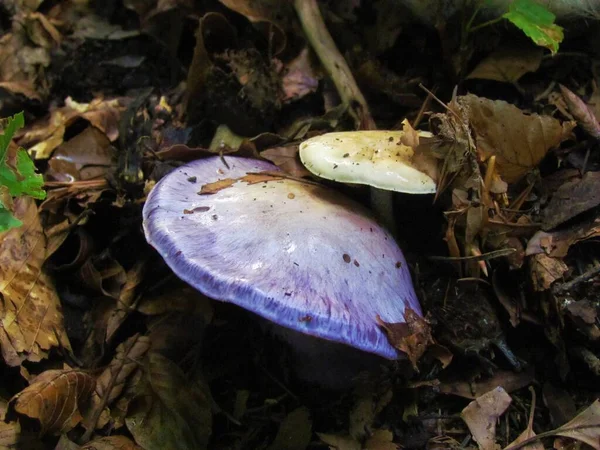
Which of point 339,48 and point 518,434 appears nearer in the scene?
point 518,434

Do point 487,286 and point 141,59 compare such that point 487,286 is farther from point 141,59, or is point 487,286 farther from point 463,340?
point 141,59

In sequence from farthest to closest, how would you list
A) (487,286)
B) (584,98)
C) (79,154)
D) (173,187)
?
(79,154), (584,98), (487,286), (173,187)

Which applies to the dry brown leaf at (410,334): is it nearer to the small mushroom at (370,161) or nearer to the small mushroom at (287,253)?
the small mushroom at (287,253)

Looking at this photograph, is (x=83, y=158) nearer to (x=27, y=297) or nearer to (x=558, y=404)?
(x=27, y=297)

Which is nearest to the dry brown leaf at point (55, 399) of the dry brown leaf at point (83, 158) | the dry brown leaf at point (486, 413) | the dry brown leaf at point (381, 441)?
the dry brown leaf at point (83, 158)

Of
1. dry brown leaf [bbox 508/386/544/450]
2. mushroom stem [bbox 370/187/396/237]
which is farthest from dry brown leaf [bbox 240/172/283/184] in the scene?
dry brown leaf [bbox 508/386/544/450]

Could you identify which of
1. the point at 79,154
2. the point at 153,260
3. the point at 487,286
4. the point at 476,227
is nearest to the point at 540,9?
the point at 476,227

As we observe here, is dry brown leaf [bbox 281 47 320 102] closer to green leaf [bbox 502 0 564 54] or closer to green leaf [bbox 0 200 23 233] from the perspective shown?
green leaf [bbox 502 0 564 54]
